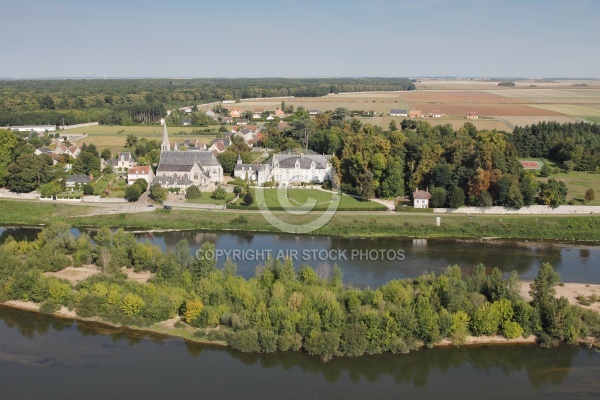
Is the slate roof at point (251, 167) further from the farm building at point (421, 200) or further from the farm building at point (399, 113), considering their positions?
the farm building at point (399, 113)

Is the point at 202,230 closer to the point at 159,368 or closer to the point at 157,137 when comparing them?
the point at 159,368

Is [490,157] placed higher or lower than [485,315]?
higher

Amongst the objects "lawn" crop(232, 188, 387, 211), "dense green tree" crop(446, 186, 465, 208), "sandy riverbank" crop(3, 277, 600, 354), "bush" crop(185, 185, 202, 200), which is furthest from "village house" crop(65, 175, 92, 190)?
"dense green tree" crop(446, 186, 465, 208)

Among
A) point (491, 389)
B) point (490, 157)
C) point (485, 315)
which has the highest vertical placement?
point (490, 157)

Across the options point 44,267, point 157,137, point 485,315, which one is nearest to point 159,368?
point 44,267

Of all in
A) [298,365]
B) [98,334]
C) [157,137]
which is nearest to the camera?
[298,365]

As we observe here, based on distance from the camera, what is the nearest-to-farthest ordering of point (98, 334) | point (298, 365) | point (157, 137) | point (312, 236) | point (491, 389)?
1. point (491, 389)
2. point (298, 365)
3. point (98, 334)
4. point (312, 236)
5. point (157, 137)

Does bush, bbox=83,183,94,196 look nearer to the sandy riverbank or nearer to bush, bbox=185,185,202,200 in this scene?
bush, bbox=185,185,202,200
